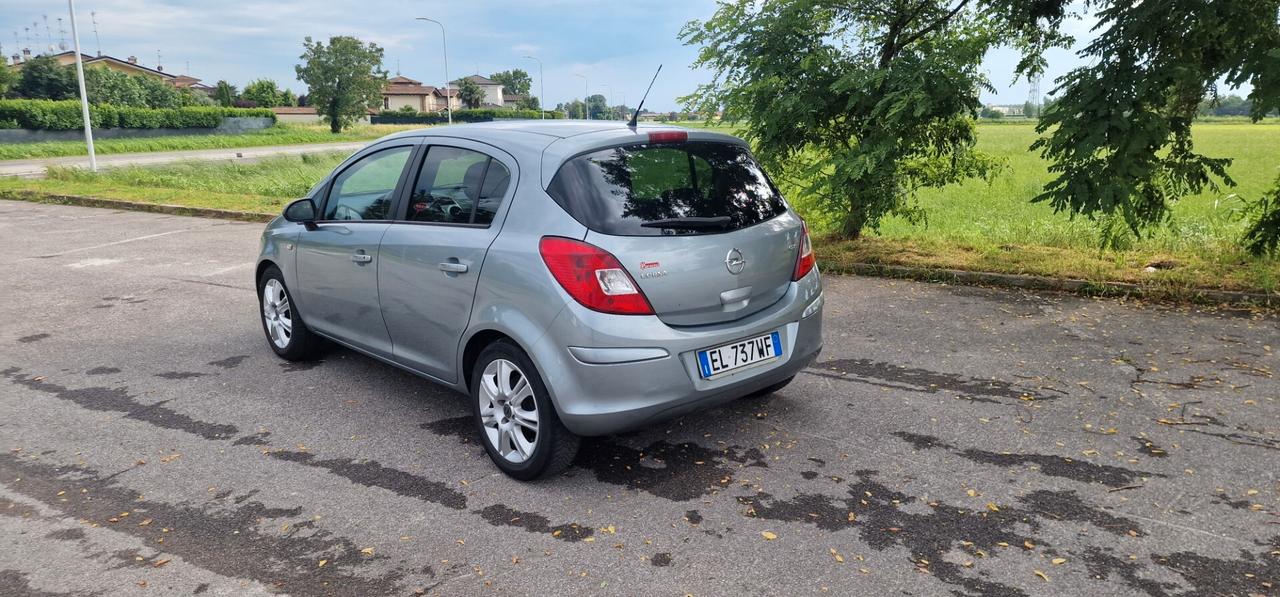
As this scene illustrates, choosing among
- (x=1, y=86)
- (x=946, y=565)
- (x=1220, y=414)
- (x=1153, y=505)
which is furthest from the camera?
(x=1, y=86)

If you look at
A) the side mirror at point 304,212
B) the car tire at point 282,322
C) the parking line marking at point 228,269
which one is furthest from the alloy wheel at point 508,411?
the parking line marking at point 228,269

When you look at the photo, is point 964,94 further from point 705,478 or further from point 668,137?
point 705,478

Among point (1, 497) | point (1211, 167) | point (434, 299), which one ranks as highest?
point (1211, 167)

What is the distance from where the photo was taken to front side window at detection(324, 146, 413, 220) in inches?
186

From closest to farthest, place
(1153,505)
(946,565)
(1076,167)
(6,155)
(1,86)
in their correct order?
(946,565), (1153,505), (1076,167), (6,155), (1,86)

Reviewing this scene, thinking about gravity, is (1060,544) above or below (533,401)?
below

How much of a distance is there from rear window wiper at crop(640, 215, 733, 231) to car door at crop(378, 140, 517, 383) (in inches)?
29.0

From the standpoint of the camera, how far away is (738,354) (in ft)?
12.7

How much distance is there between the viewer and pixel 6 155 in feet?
118

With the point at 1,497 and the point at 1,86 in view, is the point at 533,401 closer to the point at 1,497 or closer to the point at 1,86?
the point at 1,497

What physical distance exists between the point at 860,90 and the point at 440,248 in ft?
17.4

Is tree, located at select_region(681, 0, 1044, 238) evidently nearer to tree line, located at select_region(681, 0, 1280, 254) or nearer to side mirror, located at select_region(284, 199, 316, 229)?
tree line, located at select_region(681, 0, 1280, 254)

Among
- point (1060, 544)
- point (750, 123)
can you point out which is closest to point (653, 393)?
point (1060, 544)

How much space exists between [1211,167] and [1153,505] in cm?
478
